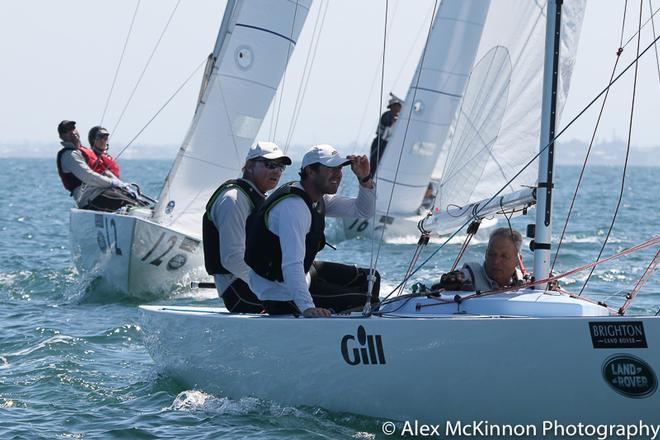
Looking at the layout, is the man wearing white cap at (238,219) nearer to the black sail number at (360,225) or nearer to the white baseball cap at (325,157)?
the white baseball cap at (325,157)

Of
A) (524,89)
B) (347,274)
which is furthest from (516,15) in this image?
(347,274)

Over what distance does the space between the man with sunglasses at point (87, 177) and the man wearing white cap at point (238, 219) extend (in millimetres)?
4584

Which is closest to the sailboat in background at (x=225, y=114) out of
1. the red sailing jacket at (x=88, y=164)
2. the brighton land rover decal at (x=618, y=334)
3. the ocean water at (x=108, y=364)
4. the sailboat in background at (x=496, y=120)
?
the red sailing jacket at (x=88, y=164)

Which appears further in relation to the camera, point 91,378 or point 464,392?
point 91,378

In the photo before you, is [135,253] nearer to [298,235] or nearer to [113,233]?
[113,233]

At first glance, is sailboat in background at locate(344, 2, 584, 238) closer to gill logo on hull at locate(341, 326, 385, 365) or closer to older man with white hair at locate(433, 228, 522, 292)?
older man with white hair at locate(433, 228, 522, 292)

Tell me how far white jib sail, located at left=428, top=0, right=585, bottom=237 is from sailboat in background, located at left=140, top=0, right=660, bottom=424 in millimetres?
735

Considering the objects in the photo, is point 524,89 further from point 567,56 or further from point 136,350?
point 136,350

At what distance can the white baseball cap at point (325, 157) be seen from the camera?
4.79m

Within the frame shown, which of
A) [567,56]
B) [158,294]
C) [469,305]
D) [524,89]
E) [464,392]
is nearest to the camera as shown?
[464,392]

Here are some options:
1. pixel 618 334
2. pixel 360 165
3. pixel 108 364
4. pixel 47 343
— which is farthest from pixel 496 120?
pixel 47 343

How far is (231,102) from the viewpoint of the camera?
9.98m

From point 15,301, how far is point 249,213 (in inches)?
156

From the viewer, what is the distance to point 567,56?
5.11 meters
